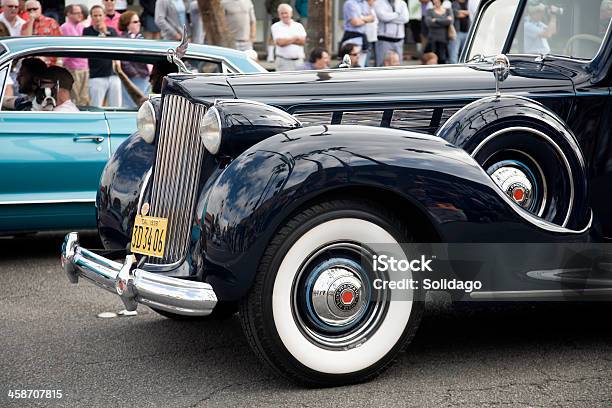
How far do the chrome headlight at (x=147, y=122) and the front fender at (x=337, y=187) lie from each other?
1.09m

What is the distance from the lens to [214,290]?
164 inches

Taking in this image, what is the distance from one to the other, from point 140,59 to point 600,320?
3.91 meters

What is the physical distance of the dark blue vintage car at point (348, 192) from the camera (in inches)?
163

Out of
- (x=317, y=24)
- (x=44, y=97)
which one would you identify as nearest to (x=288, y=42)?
(x=317, y=24)

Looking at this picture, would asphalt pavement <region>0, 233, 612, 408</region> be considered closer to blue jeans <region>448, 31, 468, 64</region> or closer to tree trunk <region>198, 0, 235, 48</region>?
tree trunk <region>198, 0, 235, 48</region>

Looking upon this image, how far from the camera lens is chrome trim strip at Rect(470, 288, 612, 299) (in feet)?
14.6

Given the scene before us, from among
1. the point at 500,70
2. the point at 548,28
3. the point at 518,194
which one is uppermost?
the point at 548,28

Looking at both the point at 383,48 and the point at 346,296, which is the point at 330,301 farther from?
the point at 383,48

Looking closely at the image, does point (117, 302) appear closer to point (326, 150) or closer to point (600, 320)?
point (326, 150)

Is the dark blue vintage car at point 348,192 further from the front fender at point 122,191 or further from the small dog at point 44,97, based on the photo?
the small dog at point 44,97

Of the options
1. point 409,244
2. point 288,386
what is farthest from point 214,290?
point 409,244

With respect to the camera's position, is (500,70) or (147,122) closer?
(500,70)

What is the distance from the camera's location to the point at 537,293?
14.9ft

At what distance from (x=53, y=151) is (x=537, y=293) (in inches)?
152
